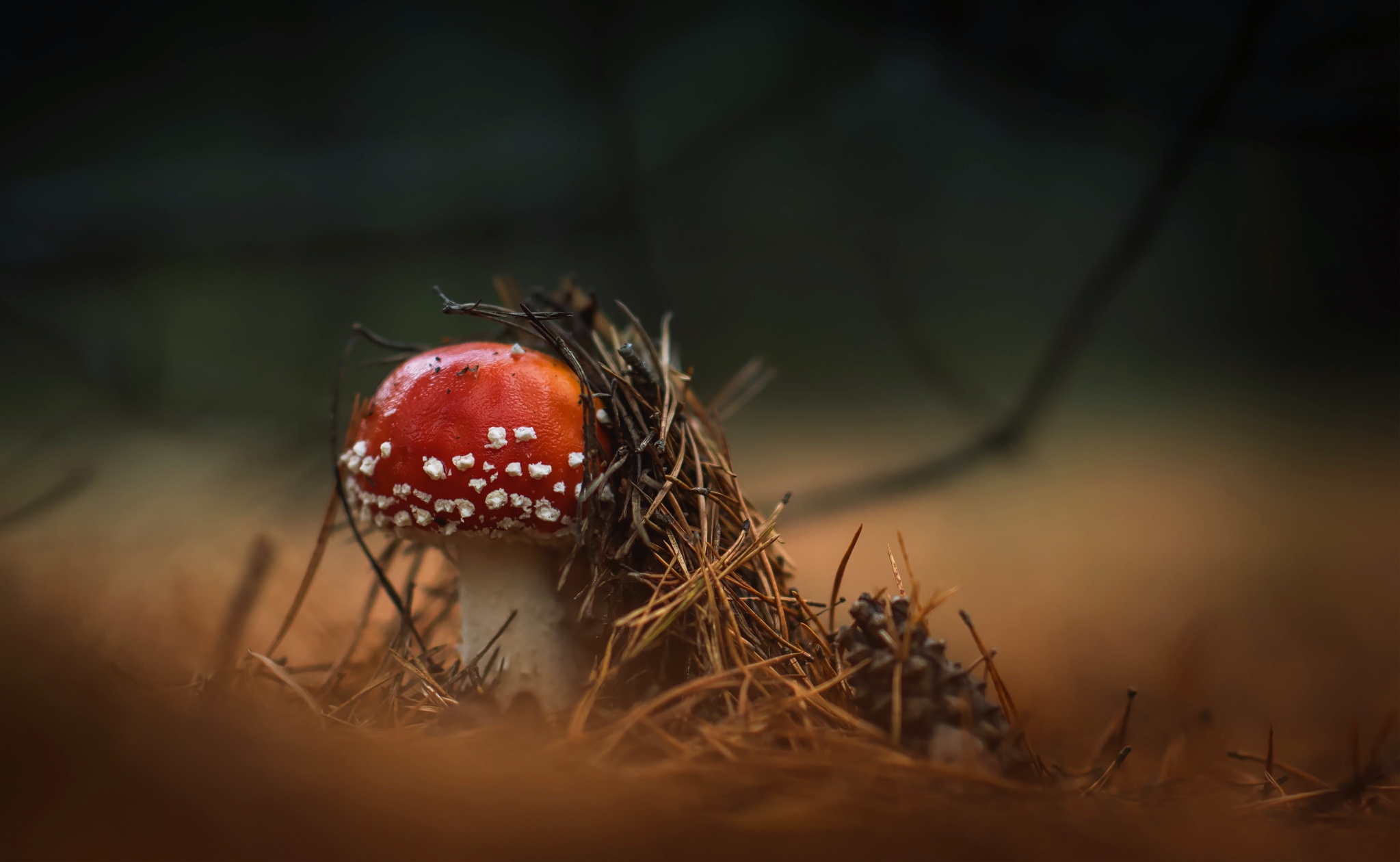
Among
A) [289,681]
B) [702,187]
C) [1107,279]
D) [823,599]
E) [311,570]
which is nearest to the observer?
[289,681]

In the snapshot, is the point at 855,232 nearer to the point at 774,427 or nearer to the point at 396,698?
the point at 774,427

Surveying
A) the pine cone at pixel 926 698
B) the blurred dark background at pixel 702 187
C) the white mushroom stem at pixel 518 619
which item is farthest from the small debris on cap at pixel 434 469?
the blurred dark background at pixel 702 187

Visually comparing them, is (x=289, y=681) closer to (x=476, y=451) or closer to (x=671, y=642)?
(x=476, y=451)

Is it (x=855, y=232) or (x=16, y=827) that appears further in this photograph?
(x=855, y=232)

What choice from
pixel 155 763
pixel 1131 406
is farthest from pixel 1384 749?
pixel 1131 406

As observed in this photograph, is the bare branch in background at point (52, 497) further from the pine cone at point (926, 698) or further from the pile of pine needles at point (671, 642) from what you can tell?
the pine cone at point (926, 698)

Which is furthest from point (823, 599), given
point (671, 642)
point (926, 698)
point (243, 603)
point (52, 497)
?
point (52, 497)
